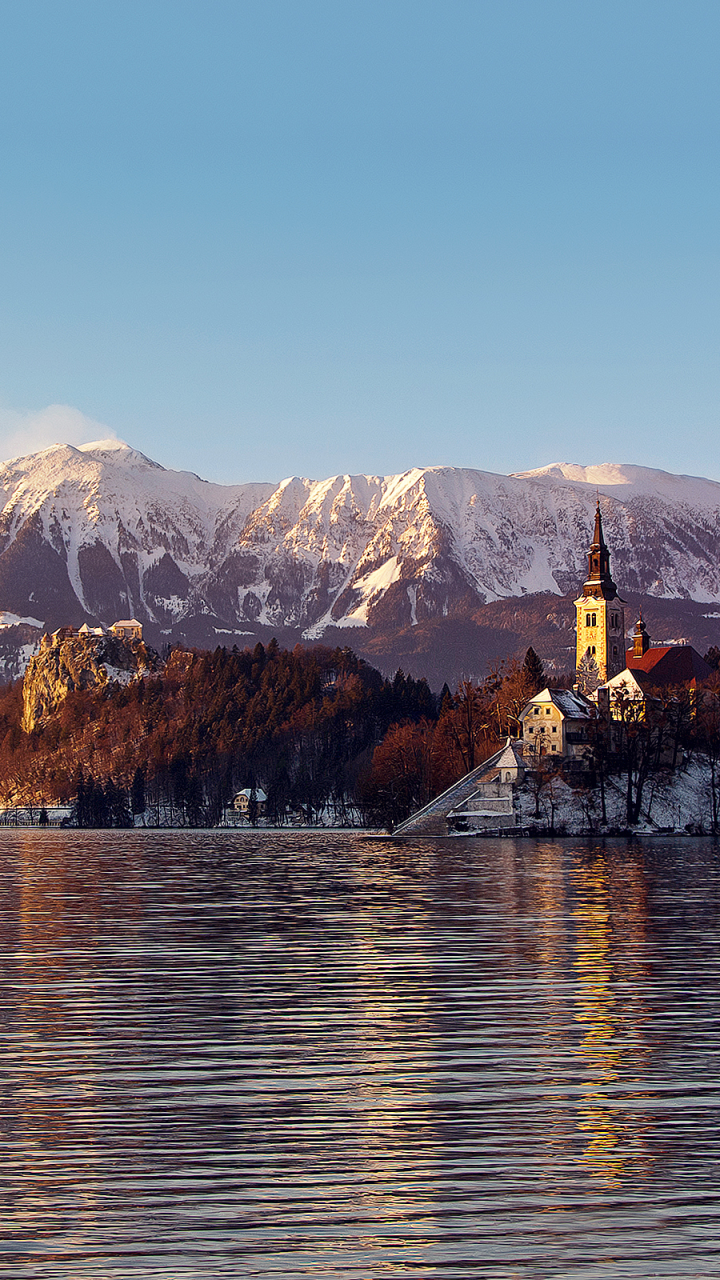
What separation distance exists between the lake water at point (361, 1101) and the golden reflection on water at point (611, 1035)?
0.37ft

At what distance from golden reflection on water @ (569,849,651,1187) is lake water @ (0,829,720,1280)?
0.37 feet

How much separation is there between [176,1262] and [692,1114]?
39.2 ft

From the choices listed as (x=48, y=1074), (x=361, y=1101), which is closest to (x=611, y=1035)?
(x=361, y=1101)

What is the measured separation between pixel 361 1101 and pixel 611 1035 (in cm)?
967

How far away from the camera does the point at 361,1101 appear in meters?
30.3

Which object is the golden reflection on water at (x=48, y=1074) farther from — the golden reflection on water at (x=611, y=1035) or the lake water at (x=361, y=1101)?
the golden reflection on water at (x=611, y=1035)

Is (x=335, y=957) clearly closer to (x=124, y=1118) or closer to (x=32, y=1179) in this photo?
(x=124, y=1118)

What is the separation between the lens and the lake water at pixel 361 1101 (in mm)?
20781

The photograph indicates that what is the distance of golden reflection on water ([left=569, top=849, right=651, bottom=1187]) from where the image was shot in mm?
25859

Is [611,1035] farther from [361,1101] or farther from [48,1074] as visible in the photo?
[48,1074]

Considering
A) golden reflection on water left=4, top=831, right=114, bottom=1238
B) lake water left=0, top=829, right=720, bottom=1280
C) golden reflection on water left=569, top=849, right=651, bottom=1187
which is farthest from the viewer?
golden reflection on water left=569, top=849, right=651, bottom=1187

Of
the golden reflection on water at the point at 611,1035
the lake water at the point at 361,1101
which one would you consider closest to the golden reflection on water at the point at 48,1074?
the lake water at the point at 361,1101

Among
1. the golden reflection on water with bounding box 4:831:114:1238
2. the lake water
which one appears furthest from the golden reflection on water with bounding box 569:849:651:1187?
the golden reflection on water with bounding box 4:831:114:1238

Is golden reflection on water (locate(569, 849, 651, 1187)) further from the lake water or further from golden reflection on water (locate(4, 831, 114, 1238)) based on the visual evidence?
golden reflection on water (locate(4, 831, 114, 1238))
